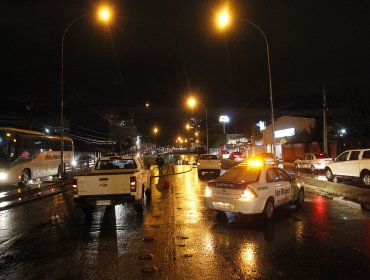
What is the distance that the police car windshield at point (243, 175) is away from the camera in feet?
35.6

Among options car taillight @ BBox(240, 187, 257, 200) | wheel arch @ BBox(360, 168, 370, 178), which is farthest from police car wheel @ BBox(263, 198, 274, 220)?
wheel arch @ BBox(360, 168, 370, 178)

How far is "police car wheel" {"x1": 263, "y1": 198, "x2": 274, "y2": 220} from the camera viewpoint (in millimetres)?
10570

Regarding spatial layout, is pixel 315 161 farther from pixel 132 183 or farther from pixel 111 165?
pixel 132 183

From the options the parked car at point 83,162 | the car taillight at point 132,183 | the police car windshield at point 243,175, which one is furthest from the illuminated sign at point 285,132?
the car taillight at point 132,183

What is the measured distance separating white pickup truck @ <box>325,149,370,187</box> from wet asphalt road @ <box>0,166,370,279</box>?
275 inches

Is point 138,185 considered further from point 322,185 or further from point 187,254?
point 322,185

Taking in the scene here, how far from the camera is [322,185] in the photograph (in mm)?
19594

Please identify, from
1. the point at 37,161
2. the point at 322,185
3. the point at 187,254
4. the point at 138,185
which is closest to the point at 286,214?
the point at 138,185

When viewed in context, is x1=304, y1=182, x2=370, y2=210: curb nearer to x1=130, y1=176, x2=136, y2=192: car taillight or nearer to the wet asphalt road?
the wet asphalt road

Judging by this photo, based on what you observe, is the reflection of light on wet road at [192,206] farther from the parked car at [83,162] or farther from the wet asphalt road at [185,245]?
the parked car at [83,162]

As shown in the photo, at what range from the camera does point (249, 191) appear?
1020cm

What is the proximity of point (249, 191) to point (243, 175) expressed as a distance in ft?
3.64

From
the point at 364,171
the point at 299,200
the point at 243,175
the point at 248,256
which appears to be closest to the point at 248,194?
the point at 243,175

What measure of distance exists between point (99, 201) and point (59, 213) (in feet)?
8.76
